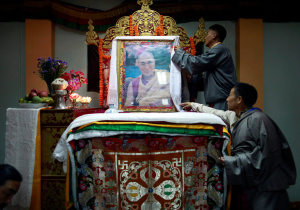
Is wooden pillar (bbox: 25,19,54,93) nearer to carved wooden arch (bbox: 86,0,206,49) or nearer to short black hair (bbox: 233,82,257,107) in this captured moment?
carved wooden arch (bbox: 86,0,206,49)

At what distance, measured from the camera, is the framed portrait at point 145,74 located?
284 cm

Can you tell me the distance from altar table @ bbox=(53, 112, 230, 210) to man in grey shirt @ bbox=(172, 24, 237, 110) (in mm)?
793

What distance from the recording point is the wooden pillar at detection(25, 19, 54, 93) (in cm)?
367

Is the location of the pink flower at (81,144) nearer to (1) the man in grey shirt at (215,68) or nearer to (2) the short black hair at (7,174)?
(2) the short black hair at (7,174)

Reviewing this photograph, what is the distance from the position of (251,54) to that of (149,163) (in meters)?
2.49

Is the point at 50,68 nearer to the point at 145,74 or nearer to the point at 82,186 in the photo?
the point at 145,74

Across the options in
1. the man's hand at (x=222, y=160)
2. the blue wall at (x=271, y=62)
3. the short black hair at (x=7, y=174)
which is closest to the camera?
the short black hair at (x=7, y=174)

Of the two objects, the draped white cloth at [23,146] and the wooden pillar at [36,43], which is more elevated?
the wooden pillar at [36,43]

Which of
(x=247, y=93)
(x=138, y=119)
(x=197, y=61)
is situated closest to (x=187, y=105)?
(x=197, y=61)

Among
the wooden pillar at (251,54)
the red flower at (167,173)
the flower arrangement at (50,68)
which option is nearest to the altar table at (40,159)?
the flower arrangement at (50,68)

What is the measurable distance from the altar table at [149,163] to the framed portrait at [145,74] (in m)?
0.79

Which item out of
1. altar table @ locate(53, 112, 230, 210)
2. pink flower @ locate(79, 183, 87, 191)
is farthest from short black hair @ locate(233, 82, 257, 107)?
pink flower @ locate(79, 183, 87, 191)

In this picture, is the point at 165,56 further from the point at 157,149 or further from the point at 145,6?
the point at 157,149

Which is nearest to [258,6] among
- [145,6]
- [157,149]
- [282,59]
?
[282,59]
